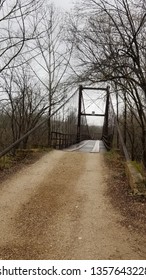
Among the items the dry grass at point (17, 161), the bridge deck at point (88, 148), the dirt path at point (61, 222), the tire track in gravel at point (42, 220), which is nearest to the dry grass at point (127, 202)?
the dirt path at point (61, 222)

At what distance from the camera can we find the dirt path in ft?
8.92

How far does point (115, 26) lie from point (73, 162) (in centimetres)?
481

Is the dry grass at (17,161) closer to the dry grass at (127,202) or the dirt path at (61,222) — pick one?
the dirt path at (61,222)

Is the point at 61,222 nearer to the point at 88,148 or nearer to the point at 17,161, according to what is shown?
the point at 17,161

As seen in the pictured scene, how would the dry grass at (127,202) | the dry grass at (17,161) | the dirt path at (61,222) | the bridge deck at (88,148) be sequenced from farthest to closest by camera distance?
the bridge deck at (88,148) → the dry grass at (17,161) → the dry grass at (127,202) → the dirt path at (61,222)

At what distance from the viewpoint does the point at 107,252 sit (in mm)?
2693

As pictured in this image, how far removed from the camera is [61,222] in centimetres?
345

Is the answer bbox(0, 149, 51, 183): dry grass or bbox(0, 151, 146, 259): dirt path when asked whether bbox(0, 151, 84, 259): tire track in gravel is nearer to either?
bbox(0, 151, 146, 259): dirt path

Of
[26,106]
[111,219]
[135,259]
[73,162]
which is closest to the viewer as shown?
[135,259]

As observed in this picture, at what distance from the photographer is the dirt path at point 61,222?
8.92 feet

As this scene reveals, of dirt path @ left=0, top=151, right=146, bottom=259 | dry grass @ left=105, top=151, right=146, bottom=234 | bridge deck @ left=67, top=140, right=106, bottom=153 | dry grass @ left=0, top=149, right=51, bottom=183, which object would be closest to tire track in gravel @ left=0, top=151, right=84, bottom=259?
dirt path @ left=0, top=151, right=146, bottom=259

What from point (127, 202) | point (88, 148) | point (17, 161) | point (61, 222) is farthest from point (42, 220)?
point (88, 148)

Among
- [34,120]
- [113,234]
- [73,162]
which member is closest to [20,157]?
[73,162]
